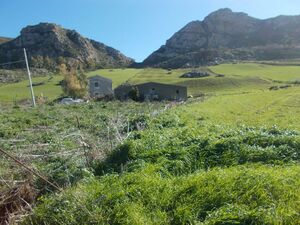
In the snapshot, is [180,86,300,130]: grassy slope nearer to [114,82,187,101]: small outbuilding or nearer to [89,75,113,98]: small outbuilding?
[114,82,187,101]: small outbuilding

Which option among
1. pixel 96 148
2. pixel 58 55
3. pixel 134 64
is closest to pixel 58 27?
pixel 58 55

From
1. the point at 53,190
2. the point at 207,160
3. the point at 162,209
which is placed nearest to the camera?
the point at 162,209

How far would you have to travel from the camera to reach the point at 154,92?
212 feet

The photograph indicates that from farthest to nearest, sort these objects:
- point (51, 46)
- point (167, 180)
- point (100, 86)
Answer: point (51, 46)
point (100, 86)
point (167, 180)

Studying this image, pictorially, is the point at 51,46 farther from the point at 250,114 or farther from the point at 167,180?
the point at 167,180

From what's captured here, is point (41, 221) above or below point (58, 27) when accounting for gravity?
below

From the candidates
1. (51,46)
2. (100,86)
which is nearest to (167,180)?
(100,86)

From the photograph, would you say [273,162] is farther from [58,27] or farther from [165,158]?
[58,27]

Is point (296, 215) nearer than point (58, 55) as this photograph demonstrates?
Yes

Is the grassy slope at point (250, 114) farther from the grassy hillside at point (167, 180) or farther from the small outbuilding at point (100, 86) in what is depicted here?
the small outbuilding at point (100, 86)

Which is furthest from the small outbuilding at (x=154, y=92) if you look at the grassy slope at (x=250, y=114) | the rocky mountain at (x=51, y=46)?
the rocky mountain at (x=51, y=46)

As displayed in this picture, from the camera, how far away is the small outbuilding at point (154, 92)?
204ft

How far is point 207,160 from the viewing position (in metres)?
9.51

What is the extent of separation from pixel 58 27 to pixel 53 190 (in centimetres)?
17306
